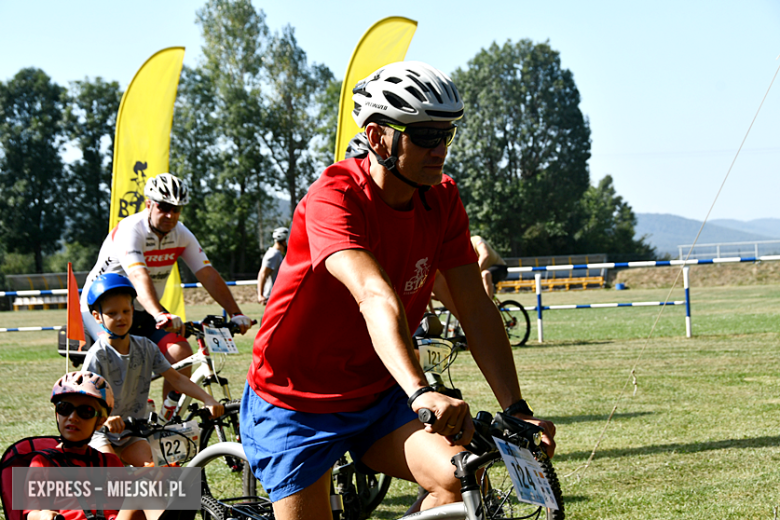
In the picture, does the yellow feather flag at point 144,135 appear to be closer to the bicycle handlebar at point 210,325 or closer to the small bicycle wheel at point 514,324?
the small bicycle wheel at point 514,324

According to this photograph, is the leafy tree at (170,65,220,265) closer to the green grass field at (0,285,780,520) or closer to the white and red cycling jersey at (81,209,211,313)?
the green grass field at (0,285,780,520)

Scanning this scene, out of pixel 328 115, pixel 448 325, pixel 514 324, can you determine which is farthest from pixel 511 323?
pixel 328 115

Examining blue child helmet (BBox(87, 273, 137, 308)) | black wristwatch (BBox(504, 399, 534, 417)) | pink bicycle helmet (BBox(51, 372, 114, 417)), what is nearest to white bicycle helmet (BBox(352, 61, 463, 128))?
black wristwatch (BBox(504, 399, 534, 417))

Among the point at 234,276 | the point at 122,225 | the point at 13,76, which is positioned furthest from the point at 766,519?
the point at 13,76

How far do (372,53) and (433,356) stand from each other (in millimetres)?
7879

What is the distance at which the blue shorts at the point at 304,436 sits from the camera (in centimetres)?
245

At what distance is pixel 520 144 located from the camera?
6675cm

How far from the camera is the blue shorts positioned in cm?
245

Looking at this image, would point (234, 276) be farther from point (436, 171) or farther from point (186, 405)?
point (436, 171)

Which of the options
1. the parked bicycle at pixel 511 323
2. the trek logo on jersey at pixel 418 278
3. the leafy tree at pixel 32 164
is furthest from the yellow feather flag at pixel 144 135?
the leafy tree at pixel 32 164

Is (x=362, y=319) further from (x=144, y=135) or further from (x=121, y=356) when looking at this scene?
(x=144, y=135)

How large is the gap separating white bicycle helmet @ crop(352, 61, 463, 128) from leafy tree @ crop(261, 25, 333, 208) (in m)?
56.2

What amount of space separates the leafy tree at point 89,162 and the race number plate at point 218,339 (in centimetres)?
5964

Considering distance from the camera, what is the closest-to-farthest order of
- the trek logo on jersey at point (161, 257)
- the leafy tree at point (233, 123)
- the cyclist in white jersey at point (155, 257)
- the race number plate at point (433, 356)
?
1. the race number plate at point (433, 356)
2. the cyclist in white jersey at point (155, 257)
3. the trek logo on jersey at point (161, 257)
4. the leafy tree at point (233, 123)
